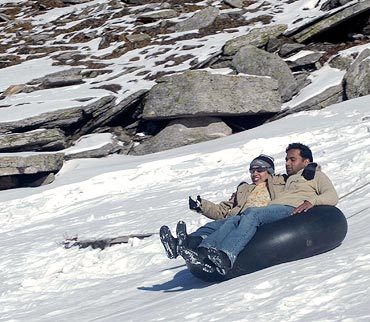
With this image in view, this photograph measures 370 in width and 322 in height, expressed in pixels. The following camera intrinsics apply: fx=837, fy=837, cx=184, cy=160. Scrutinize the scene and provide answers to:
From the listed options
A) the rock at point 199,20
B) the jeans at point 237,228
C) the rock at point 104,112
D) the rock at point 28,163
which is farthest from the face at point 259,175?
the rock at point 199,20

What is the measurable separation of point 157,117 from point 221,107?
1477 mm

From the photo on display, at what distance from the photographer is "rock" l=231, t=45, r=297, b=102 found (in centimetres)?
1930

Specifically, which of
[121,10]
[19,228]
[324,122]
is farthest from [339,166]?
[121,10]

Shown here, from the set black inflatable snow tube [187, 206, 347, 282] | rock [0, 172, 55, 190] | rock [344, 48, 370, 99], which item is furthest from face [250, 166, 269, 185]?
rock [344, 48, 370, 99]

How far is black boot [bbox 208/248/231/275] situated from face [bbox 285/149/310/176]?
56.6 inches

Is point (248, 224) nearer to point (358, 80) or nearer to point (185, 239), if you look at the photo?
point (185, 239)

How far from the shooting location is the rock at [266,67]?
760 inches

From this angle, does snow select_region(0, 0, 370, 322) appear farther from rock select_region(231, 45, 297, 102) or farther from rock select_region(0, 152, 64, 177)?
rock select_region(231, 45, 297, 102)

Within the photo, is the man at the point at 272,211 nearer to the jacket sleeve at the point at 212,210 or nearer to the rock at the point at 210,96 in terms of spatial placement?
the jacket sleeve at the point at 212,210

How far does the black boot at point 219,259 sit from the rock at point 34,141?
439 inches

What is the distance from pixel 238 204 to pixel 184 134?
31.9 ft

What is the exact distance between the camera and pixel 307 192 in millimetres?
8375

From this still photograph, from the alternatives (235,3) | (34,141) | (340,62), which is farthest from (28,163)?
(235,3)

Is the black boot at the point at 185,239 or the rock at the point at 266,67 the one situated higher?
the black boot at the point at 185,239
